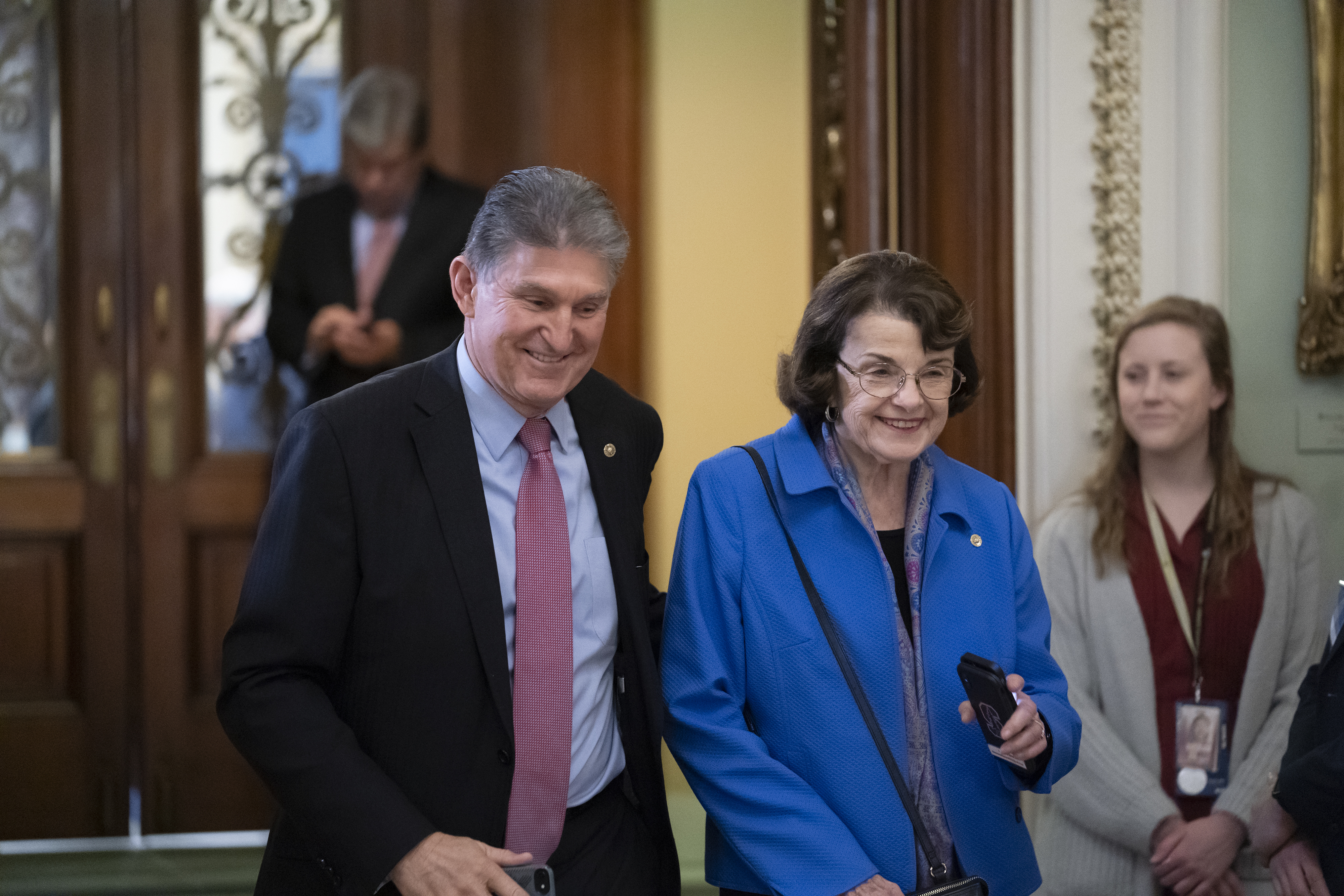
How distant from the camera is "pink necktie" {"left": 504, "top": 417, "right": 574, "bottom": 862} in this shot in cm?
166

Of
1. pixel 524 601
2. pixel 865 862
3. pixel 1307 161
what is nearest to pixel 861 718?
pixel 865 862

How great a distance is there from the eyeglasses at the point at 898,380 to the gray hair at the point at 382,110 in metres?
2.60

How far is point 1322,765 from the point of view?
6.54 ft

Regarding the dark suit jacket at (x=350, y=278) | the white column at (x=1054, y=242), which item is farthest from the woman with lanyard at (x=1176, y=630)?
the dark suit jacket at (x=350, y=278)

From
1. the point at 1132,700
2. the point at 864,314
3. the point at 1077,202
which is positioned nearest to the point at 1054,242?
the point at 1077,202

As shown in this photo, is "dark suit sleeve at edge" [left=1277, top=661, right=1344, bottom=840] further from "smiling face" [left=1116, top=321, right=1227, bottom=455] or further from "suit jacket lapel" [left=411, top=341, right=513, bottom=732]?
"suit jacket lapel" [left=411, top=341, right=513, bottom=732]

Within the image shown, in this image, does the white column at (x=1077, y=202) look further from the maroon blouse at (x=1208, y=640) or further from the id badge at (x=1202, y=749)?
the id badge at (x=1202, y=749)

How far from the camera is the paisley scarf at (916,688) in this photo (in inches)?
71.7

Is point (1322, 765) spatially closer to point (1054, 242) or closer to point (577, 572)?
point (577, 572)

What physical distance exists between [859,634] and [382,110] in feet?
9.59

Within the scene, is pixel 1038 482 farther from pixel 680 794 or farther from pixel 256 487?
pixel 256 487

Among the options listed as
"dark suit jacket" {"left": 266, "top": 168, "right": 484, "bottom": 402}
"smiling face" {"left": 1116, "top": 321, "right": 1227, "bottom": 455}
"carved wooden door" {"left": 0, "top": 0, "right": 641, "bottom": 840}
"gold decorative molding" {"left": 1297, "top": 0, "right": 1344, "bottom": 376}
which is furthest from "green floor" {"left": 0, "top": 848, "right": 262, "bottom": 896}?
"gold decorative molding" {"left": 1297, "top": 0, "right": 1344, "bottom": 376}

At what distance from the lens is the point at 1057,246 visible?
3.15 meters

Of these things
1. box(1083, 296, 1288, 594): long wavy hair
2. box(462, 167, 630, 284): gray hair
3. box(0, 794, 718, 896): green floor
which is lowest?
box(0, 794, 718, 896): green floor
